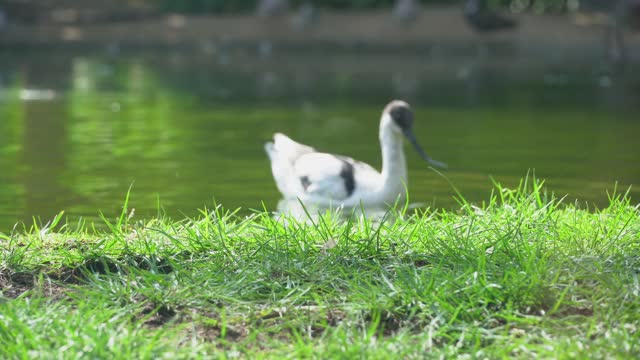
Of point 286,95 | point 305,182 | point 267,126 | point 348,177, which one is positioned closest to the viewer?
point 348,177

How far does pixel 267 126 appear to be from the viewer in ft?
42.7

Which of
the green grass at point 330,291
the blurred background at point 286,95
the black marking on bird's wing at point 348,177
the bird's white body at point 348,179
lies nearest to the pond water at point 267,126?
the blurred background at point 286,95

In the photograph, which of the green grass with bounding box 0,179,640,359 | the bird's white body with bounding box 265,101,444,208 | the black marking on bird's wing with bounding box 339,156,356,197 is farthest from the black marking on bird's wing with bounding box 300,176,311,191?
the green grass with bounding box 0,179,640,359

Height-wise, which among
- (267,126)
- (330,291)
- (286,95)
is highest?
(330,291)

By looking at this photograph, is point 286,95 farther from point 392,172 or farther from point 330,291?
point 330,291

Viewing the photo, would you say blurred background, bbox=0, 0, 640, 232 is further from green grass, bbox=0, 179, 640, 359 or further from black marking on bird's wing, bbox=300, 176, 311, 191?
green grass, bbox=0, 179, 640, 359

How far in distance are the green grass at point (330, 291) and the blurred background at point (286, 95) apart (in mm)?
2231

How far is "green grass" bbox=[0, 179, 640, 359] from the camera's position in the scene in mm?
4070

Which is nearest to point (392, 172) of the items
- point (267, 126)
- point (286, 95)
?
point (267, 126)

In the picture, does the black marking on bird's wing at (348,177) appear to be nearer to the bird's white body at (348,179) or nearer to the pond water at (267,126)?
the bird's white body at (348,179)

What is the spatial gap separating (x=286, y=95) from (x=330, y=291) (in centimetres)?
1234

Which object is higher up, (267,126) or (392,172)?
(392,172)

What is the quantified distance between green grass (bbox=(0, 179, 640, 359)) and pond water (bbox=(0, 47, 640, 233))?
1.24m

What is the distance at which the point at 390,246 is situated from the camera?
5297 mm
